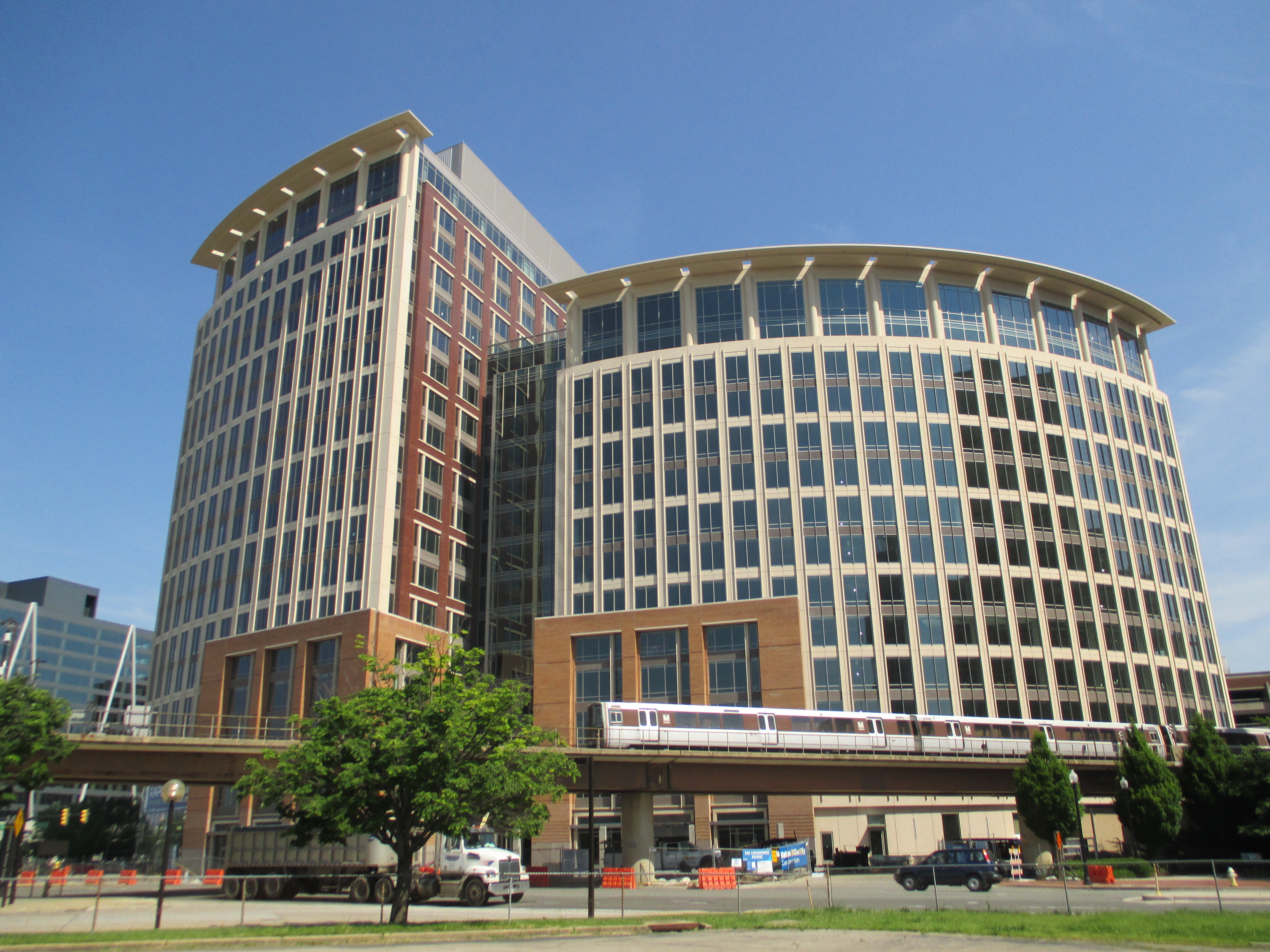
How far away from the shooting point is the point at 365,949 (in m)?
21.9

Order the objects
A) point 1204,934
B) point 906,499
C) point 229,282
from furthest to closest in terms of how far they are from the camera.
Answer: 1. point 229,282
2. point 906,499
3. point 1204,934

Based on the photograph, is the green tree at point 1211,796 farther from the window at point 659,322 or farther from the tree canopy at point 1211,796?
the window at point 659,322

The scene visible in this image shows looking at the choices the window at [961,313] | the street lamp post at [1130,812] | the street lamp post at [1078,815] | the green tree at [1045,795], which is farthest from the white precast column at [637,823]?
the window at [961,313]

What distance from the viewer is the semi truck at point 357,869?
36.7 metres

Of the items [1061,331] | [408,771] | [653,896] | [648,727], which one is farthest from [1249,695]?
[408,771]

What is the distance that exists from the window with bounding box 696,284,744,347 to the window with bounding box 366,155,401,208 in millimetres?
30953

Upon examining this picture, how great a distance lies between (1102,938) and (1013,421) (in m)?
66.8

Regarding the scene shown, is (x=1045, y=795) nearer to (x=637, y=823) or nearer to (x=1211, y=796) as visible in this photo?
(x=1211, y=796)

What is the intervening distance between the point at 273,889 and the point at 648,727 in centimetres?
2256

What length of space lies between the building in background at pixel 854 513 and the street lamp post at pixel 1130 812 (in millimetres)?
13305

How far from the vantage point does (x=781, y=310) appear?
3359 inches

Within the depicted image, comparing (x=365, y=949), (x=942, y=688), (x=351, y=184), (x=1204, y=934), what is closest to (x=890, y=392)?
(x=942, y=688)

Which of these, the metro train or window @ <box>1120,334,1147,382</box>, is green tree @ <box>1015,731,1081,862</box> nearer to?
the metro train

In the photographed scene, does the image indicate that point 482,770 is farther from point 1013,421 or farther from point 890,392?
point 1013,421
